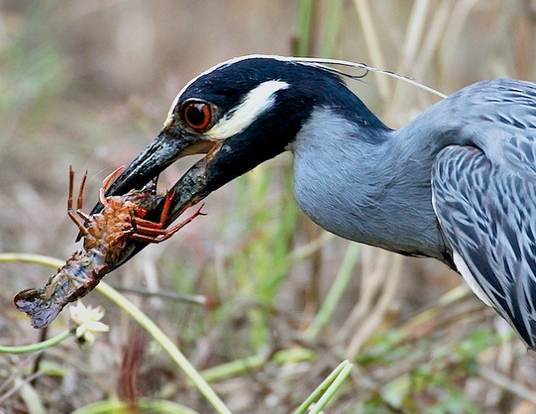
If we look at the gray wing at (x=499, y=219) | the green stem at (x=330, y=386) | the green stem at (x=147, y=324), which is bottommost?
the green stem at (x=147, y=324)

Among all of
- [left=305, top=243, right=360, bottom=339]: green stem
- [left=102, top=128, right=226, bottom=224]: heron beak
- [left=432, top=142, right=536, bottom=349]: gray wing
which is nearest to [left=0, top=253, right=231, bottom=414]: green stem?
[left=102, top=128, right=226, bottom=224]: heron beak

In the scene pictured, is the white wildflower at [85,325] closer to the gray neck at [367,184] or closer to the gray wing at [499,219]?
the gray neck at [367,184]

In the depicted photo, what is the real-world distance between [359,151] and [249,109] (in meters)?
0.31

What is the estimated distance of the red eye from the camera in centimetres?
257

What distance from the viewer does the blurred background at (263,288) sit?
11.5ft

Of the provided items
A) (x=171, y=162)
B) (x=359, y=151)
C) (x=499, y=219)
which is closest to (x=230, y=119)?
(x=171, y=162)

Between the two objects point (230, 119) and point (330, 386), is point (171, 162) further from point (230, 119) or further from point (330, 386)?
point (330, 386)

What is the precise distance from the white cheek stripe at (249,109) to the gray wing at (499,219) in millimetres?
504

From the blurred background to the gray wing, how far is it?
1029 millimetres

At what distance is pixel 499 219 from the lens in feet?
7.91

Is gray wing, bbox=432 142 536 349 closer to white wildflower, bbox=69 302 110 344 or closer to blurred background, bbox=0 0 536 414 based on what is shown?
white wildflower, bbox=69 302 110 344

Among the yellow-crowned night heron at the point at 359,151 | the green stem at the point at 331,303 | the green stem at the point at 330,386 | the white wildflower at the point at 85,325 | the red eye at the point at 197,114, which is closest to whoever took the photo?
the green stem at the point at 330,386

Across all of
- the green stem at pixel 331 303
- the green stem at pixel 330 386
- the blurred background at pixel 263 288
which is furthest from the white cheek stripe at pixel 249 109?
the green stem at pixel 331 303

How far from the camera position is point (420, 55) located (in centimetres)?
429
